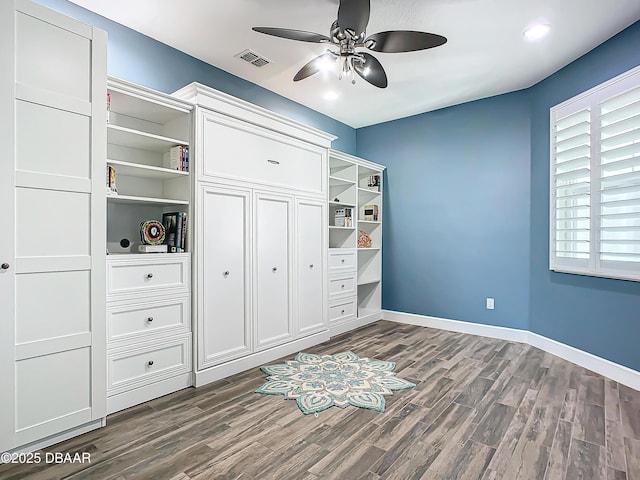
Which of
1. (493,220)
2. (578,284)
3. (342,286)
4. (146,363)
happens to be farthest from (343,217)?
(146,363)

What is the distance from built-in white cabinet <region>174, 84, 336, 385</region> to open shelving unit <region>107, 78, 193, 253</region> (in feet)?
0.62

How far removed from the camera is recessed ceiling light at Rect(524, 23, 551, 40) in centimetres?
273

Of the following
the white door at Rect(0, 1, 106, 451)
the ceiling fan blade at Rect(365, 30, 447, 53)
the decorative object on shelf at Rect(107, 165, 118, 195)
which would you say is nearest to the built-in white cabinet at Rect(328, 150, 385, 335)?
the ceiling fan blade at Rect(365, 30, 447, 53)

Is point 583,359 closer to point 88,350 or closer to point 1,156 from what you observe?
point 88,350

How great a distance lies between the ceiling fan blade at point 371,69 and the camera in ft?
8.63

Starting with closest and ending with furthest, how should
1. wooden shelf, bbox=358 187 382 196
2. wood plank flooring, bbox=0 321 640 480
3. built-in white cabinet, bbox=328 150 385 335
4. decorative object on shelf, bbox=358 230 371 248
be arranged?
wood plank flooring, bbox=0 321 640 480 < built-in white cabinet, bbox=328 150 385 335 < wooden shelf, bbox=358 187 382 196 < decorative object on shelf, bbox=358 230 371 248

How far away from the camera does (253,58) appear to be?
3.27 metres

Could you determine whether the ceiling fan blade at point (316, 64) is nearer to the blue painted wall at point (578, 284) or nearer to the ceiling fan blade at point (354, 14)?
the ceiling fan blade at point (354, 14)

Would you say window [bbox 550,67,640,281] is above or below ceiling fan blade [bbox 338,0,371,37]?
below

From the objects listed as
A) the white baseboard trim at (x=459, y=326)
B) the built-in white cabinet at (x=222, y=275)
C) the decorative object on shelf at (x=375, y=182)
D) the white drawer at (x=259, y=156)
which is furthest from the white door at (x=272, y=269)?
the white baseboard trim at (x=459, y=326)

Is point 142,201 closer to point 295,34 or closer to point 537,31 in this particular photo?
point 295,34

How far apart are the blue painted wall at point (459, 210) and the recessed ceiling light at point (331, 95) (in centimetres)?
122

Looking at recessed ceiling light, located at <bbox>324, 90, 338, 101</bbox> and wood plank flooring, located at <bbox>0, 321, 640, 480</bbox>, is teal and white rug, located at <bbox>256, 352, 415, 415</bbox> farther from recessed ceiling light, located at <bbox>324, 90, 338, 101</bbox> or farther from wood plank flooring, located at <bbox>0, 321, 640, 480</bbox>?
recessed ceiling light, located at <bbox>324, 90, 338, 101</bbox>

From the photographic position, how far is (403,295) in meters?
4.95
